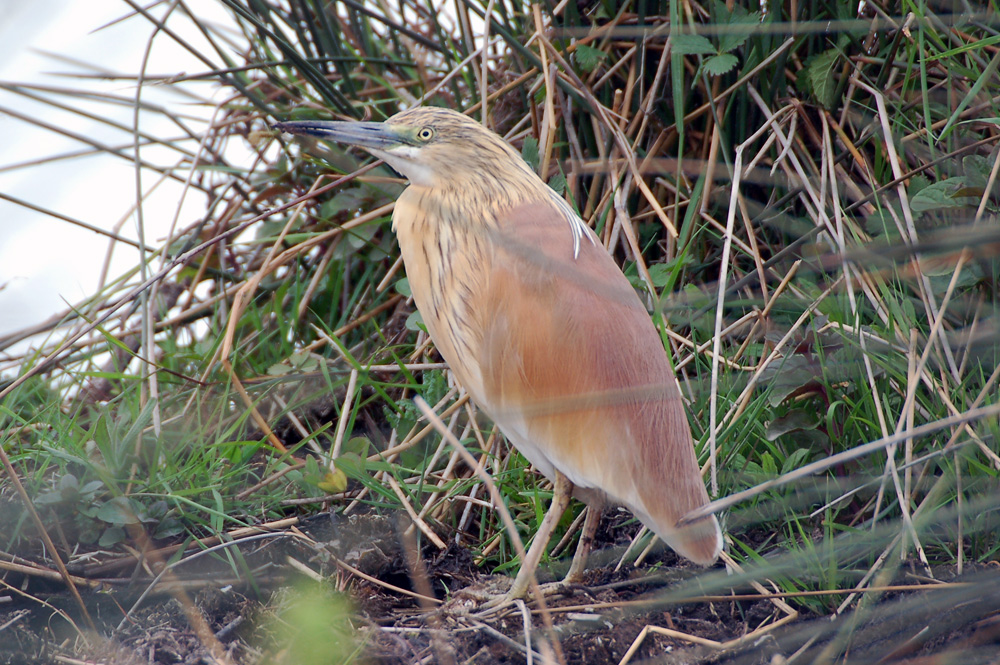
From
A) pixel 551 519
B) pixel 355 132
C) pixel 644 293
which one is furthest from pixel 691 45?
pixel 551 519

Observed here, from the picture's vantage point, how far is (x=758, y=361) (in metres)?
1.95

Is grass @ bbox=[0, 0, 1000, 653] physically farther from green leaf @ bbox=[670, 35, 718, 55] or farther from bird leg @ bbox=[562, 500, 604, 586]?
bird leg @ bbox=[562, 500, 604, 586]

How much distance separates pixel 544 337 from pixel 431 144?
558 millimetres

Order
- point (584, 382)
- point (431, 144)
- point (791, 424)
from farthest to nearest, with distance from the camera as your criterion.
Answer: point (431, 144)
point (791, 424)
point (584, 382)

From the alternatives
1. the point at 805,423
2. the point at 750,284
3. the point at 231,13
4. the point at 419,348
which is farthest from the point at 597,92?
the point at 231,13

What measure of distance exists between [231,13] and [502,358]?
182 cm

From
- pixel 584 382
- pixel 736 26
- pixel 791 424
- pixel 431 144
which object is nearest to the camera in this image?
pixel 584 382

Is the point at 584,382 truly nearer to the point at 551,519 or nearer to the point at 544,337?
the point at 544,337

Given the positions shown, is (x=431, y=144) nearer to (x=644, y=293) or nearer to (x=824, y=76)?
(x=644, y=293)

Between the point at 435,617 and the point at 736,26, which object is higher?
the point at 736,26

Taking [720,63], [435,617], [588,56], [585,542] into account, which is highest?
[588,56]

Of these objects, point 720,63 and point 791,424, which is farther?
point 720,63

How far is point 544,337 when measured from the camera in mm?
1644

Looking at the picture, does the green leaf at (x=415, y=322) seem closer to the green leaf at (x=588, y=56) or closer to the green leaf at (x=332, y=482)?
the green leaf at (x=332, y=482)
